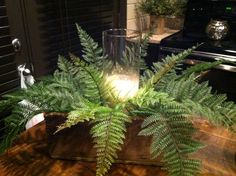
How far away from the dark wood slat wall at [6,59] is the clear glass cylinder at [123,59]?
899 mm

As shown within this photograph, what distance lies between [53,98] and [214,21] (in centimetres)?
188

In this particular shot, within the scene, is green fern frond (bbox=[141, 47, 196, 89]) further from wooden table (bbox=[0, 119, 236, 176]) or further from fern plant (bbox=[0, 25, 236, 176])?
wooden table (bbox=[0, 119, 236, 176])

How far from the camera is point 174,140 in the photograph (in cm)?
63

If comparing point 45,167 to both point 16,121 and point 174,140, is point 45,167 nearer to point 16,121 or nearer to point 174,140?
point 16,121

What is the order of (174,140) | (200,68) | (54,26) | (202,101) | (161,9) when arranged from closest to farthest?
(174,140) < (202,101) < (200,68) < (54,26) < (161,9)

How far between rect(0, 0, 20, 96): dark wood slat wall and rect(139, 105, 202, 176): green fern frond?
45.6 inches

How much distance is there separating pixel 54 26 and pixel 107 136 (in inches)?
55.9

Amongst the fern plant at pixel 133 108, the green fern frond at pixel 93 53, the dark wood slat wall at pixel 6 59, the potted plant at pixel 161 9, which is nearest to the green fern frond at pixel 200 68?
the fern plant at pixel 133 108

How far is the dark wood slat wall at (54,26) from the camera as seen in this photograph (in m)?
1.75

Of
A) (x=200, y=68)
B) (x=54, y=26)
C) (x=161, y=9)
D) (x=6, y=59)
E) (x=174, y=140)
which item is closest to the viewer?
(x=174, y=140)

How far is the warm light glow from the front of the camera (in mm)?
797

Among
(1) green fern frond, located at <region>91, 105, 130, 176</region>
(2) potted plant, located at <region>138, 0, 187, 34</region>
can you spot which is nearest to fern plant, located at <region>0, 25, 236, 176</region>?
(1) green fern frond, located at <region>91, 105, 130, 176</region>

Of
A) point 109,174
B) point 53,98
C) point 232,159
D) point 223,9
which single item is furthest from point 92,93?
point 223,9

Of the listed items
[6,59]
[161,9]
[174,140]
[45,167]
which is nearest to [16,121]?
[45,167]
